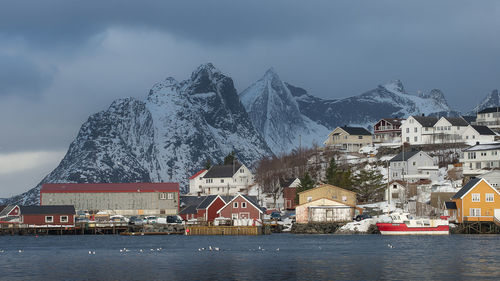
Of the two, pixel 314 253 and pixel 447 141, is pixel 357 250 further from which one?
pixel 447 141

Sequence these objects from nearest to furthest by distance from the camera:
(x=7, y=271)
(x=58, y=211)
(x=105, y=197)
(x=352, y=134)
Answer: (x=7, y=271) → (x=58, y=211) → (x=105, y=197) → (x=352, y=134)

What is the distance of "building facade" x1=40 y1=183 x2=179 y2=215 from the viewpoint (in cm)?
15300

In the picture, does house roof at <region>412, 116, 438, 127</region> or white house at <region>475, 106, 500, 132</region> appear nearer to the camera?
house roof at <region>412, 116, 438, 127</region>

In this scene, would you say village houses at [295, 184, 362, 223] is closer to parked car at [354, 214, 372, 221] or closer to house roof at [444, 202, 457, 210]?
parked car at [354, 214, 372, 221]

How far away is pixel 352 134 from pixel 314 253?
113451mm

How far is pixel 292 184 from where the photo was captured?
163 metres

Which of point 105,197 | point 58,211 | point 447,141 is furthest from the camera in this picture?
point 447,141

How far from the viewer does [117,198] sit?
507 feet

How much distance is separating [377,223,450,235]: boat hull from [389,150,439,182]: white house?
106 feet

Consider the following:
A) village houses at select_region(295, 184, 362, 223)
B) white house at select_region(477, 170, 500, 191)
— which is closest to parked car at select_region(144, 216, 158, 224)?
village houses at select_region(295, 184, 362, 223)

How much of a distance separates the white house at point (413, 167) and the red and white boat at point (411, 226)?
106ft

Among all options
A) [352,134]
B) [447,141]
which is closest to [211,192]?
[352,134]

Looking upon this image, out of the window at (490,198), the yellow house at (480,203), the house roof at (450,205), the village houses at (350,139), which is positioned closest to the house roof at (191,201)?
the village houses at (350,139)

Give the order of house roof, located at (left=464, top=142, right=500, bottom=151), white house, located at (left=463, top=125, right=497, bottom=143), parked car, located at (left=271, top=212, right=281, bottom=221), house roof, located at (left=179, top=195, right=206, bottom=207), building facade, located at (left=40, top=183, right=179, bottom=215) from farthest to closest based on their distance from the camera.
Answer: white house, located at (left=463, top=125, right=497, bottom=143), house roof, located at (left=179, top=195, right=206, bottom=207), building facade, located at (left=40, top=183, right=179, bottom=215), house roof, located at (left=464, top=142, right=500, bottom=151), parked car, located at (left=271, top=212, right=281, bottom=221)
